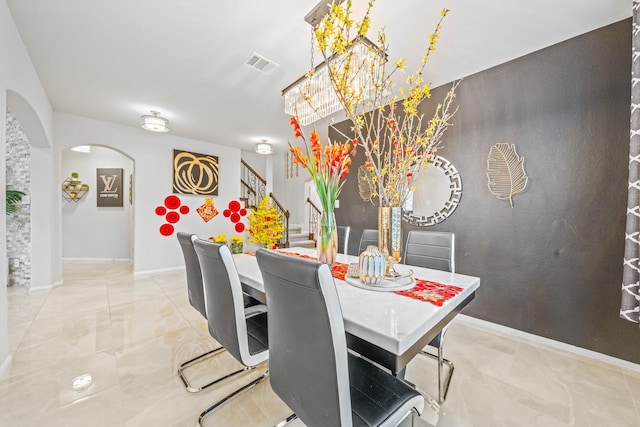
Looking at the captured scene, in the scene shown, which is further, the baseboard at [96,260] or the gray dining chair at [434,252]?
the baseboard at [96,260]

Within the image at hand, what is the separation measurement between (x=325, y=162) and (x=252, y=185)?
5.69 meters

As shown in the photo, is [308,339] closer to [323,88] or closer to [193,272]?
[193,272]

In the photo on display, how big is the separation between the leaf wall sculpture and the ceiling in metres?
0.85

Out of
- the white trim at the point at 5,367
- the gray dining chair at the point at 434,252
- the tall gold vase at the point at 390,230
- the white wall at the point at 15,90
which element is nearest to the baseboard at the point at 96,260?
the white wall at the point at 15,90

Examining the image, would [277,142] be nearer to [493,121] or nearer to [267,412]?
[493,121]

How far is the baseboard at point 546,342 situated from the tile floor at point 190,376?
0.21ft

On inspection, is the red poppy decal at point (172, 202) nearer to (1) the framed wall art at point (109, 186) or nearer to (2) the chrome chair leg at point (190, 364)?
(1) the framed wall art at point (109, 186)

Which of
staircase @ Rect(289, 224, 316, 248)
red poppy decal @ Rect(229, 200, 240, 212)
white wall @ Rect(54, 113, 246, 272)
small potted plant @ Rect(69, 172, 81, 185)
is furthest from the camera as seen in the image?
staircase @ Rect(289, 224, 316, 248)

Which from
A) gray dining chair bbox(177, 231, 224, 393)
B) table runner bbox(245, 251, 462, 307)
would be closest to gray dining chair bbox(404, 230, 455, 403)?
table runner bbox(245, 251, 462, 307)

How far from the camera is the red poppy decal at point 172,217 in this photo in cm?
480

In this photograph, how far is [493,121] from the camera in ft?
8.11

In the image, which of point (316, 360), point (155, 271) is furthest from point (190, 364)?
point (155, 271)

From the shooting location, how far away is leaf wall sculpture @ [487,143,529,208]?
2307 mm

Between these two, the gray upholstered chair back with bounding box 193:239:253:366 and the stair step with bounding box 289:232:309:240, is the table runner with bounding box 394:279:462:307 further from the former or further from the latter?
the stair step with bounding box 289:232:309:240
